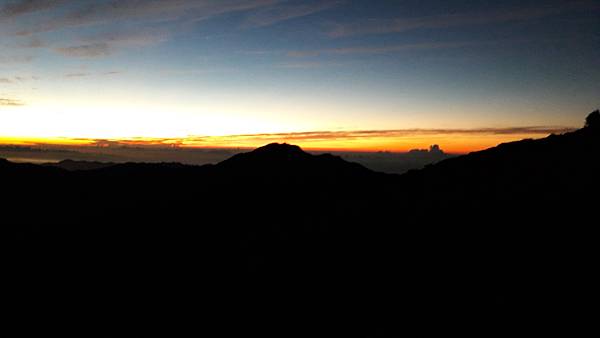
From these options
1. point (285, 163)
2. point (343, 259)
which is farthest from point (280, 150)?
point (343, 259)

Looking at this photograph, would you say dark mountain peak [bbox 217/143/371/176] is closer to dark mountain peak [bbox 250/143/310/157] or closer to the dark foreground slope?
dark mountain peak [bbox 250/143/310/157]

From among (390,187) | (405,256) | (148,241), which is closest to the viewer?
(405,256)

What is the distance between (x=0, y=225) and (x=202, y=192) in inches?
2149

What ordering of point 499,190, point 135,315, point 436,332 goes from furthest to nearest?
point 135,315, point 499,190, point 436,332

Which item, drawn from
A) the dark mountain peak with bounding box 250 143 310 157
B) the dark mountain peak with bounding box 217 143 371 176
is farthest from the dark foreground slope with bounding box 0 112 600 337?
the dark mountain peak with bounding box 250 143 310 157

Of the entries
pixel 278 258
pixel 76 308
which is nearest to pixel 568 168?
pixel 278 258

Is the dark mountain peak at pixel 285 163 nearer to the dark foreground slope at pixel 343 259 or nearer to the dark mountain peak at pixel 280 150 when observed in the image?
the dark mountain peak at pixel 280 150

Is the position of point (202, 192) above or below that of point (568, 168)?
below

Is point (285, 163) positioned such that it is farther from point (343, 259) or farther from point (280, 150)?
point (343, 259)

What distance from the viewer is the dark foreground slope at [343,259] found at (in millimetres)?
24422

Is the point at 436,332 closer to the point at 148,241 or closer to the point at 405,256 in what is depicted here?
the point at 405,256

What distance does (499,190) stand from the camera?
39281 millimetres

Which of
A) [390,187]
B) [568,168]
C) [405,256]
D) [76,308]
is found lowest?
[76,308]

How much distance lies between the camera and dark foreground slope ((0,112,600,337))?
24422 millimetres
